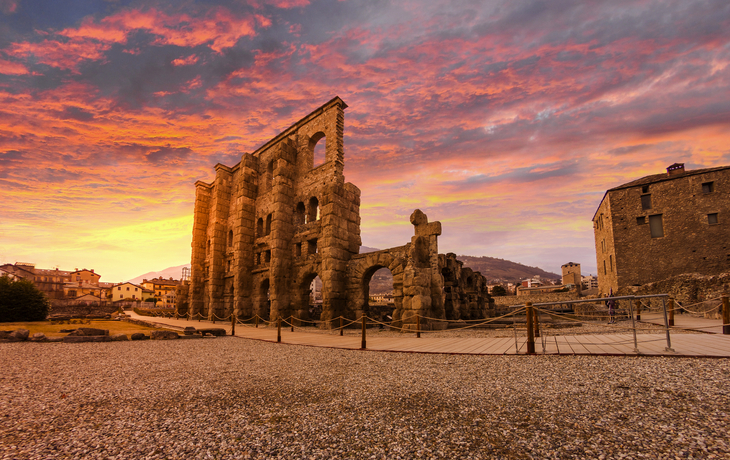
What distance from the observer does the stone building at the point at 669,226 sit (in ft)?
74.7

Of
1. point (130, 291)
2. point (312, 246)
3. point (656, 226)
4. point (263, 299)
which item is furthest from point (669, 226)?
point (130, 291)

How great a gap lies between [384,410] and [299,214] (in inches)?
705

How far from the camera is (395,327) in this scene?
1325 cm

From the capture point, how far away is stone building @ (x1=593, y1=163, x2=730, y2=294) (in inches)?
897

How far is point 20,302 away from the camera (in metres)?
19.0

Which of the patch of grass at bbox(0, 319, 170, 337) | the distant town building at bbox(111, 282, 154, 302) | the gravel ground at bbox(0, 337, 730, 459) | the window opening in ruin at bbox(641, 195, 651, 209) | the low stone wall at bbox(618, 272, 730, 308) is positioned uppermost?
the window opening in ruin at bbox(641, 195, 651, 209)

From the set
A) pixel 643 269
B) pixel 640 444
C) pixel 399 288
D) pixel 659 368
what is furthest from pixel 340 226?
pixel 643 269

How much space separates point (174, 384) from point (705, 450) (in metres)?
6.99

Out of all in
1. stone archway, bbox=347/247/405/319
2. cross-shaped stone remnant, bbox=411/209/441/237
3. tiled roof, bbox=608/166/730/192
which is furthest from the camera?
tiled roof, bbox=608/166/730/192

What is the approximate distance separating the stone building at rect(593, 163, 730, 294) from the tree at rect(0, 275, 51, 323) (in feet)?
133

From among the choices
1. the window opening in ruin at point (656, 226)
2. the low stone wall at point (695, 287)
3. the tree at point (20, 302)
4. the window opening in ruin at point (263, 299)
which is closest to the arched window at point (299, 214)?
the window opening in ruin at point (263, 299)

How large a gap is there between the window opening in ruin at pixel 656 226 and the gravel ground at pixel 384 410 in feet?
84.6

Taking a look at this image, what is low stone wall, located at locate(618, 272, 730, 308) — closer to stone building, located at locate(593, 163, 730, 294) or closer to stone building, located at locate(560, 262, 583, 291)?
stone building, located at locate(593, 163, 730, 294)

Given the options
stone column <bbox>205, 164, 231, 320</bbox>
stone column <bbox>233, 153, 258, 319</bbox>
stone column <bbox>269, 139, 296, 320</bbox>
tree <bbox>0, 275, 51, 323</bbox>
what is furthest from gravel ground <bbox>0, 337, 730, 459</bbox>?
stone column <bbox>205, 164, 231, 320</bbox>
